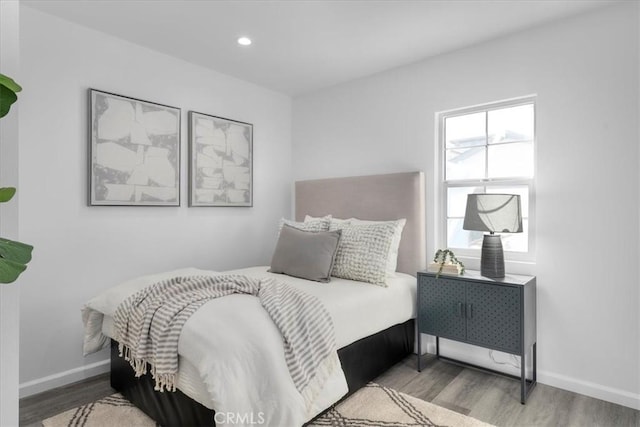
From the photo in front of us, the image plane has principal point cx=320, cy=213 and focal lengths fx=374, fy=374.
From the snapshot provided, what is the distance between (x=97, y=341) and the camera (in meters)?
2.39

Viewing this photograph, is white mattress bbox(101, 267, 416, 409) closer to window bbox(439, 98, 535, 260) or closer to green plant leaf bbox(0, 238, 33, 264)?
window bbox(439, 98, 535, 260)

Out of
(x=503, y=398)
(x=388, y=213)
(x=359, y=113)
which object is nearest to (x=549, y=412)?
(x=503, y=398)

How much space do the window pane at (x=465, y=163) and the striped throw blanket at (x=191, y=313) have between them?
1754mm

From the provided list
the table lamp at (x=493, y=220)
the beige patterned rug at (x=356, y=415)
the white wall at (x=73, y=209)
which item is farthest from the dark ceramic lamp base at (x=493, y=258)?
the white wall at (x=73, y=209)

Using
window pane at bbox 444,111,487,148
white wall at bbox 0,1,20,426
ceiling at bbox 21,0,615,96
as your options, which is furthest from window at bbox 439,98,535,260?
white wall at bbox 0,1,20,426

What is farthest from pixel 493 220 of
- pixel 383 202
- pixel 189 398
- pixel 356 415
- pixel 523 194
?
pixel 189 398

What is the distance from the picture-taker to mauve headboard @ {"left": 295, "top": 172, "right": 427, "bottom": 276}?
3145 mm

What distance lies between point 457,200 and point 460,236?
11.8 inches

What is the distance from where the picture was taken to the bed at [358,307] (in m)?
1.92

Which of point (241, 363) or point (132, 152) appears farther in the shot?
point (132, 152)

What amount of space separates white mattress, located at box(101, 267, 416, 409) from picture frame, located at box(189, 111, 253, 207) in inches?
35.8

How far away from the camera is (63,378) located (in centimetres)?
260

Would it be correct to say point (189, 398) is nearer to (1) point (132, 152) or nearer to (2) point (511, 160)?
(1) point (132, 152)

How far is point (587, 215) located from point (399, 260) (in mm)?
1384
